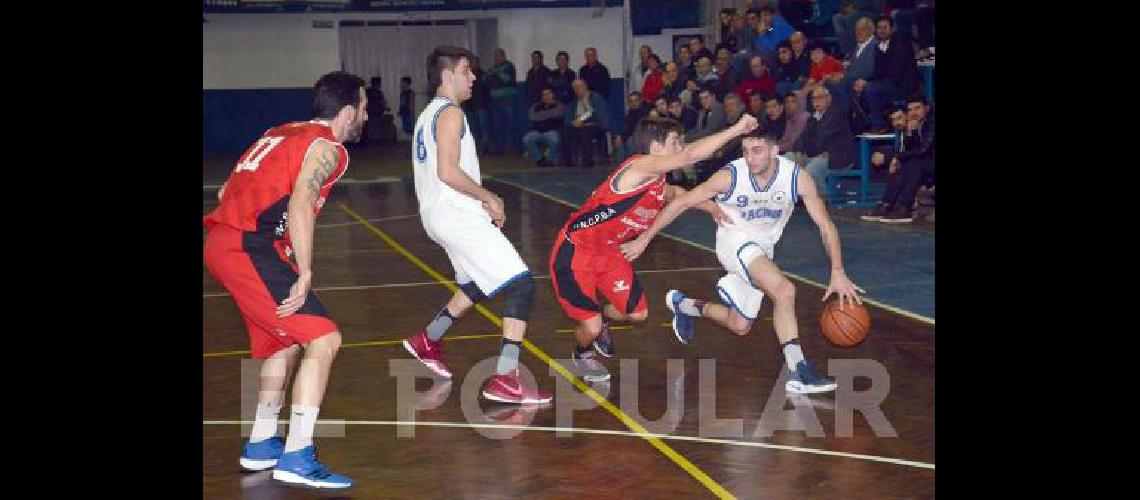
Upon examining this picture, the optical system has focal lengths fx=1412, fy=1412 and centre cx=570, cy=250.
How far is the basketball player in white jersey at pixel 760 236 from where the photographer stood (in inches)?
312

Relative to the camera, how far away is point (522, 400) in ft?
25.5

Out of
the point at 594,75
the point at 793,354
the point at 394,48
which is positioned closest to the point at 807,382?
the point at 793,354

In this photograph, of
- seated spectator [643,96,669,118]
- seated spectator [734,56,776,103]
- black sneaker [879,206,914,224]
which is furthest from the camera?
seated spectator [643,96,669,118]

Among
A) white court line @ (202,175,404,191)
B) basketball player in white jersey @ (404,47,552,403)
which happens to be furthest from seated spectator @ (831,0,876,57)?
basketball player in white jersey @ (404,47,552,403)

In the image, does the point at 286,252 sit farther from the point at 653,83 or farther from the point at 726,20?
the point at 726,20

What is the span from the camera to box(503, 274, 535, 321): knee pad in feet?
25.6

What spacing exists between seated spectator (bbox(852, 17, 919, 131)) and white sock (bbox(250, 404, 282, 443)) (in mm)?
11941

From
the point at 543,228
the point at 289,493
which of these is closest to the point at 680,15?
the point at 543,228

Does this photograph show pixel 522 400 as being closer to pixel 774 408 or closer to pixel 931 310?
pixel 774 408

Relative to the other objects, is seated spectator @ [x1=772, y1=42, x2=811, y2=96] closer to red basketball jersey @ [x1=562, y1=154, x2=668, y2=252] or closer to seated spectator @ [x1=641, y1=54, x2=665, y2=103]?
seated spectator @ [x1=641, y1=54, x2=665, y2=103]

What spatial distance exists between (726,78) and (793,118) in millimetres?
2279

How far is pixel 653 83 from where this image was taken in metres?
23.4
